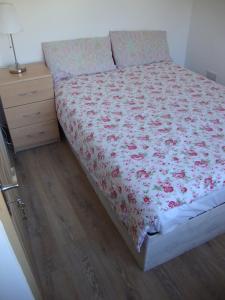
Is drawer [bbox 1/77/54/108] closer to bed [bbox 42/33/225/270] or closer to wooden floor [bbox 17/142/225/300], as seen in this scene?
bed [bbox 42/33/225/270]

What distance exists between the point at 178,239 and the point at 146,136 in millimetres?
658

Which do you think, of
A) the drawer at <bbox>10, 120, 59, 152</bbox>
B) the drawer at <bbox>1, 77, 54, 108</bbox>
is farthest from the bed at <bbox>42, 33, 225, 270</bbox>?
the drawer at <bbox>10, 120, 59, 152</bbox>

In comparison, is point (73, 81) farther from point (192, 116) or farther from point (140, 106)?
point (192, 116)

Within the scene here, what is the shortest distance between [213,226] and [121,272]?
2.05 ft

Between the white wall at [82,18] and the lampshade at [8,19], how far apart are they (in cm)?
26

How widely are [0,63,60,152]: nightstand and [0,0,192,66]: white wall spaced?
222mm

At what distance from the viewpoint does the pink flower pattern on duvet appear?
4.14 feet

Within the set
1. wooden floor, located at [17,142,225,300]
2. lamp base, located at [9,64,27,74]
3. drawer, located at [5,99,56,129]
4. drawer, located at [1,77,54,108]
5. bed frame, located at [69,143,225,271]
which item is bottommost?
wooden floor, located at [17,142,225,300]

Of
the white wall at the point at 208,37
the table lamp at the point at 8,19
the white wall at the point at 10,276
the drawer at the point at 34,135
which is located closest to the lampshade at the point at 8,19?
the table lamp at the point at 8,19

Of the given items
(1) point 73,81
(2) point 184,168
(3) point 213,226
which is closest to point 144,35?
(1) point 73,81

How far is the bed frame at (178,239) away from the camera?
Result: 1.32 meters

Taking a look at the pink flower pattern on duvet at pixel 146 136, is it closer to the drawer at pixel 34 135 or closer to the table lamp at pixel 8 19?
the drawer at pixel 34 135

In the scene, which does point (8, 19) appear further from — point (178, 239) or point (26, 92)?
point (178, 239)

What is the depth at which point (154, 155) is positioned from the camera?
1471mm
